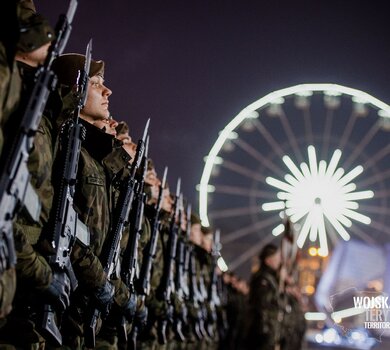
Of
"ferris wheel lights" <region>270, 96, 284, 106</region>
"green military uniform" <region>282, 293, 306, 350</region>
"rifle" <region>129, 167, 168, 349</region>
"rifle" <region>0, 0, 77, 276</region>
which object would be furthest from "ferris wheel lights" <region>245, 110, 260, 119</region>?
"rifle" <region>0, 0, 77, 276</region>

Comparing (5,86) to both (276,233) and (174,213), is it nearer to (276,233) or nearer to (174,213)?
(174,213)

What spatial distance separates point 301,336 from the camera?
58.6ft

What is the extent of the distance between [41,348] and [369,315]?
4458 mm

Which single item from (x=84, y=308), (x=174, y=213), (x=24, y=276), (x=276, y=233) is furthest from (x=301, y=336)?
(x=24, y=276)

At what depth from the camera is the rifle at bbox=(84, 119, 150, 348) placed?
4176mm

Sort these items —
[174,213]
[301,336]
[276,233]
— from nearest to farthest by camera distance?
1. [174,213]
2. [276,233]
3. [301,336]

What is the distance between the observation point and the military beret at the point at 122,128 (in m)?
6.41

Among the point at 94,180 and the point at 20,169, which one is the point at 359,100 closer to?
the point at 94,180

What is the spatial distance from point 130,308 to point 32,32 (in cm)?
279

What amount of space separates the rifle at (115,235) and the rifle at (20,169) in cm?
141

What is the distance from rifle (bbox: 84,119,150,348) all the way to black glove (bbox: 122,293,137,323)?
0.51 metres

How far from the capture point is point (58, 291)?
125 inches

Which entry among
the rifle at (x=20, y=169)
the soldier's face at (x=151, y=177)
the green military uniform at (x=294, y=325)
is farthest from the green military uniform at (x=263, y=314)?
the rifle at (x=20, y=169)

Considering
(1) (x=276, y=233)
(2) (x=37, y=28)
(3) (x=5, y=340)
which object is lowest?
(3) (x=5, y=340)
